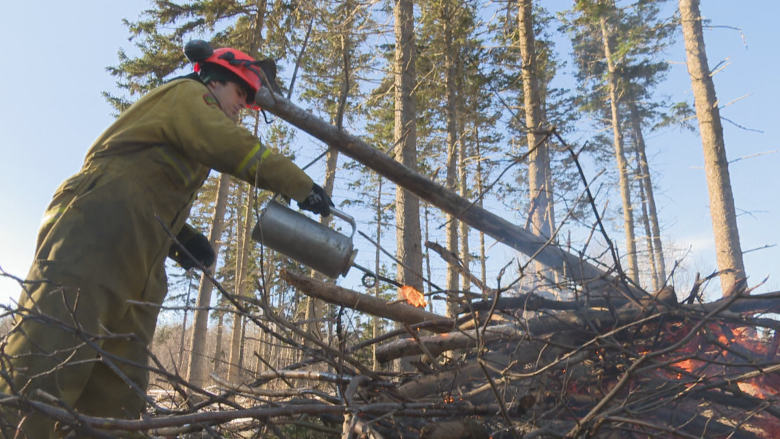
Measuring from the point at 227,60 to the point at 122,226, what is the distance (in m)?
1.12

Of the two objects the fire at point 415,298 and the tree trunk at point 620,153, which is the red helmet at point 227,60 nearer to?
the fire at point 415,298

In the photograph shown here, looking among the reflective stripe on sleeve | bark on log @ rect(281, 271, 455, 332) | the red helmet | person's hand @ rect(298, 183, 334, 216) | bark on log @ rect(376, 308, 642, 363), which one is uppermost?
the red helmet

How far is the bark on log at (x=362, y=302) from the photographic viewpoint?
2809 millimetres

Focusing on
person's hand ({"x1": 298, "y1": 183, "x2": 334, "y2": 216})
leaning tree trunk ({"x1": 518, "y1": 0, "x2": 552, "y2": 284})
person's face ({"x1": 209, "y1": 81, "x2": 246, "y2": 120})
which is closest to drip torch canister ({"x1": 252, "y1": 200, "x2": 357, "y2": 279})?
person's hand ({"x1": 298, "y1": 183, "x2": 334, "y2": 216})

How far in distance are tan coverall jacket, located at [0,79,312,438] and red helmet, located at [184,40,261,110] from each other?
0.97ft

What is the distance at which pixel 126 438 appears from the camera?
2080 mm

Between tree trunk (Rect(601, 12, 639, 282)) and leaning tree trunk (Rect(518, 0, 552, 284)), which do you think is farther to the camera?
tree trunk (Rect(601, 12, 639, 282))

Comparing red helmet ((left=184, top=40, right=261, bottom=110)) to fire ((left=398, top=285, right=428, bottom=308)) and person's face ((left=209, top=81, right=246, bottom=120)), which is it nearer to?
person's face ((left=209, top=81, right=246, bottom=120))

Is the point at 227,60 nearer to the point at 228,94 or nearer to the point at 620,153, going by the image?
the point at 228,94

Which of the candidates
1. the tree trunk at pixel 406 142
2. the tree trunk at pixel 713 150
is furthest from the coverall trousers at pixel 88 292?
the tree trunk at pixel 713 150

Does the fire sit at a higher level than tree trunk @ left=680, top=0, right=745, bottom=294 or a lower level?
lower

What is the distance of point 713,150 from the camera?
7.50 m

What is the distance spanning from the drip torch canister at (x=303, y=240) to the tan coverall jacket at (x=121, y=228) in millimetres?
295

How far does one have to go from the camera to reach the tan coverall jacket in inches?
80.1
